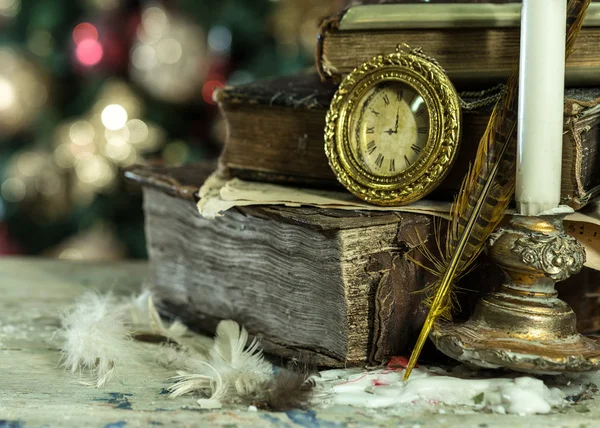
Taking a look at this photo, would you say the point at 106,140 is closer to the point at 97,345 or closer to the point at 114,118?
the point at 114,118

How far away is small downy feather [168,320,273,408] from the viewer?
0.92m

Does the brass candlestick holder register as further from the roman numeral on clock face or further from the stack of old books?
the roman numeral on clock face

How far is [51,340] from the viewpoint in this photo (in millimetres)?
1186

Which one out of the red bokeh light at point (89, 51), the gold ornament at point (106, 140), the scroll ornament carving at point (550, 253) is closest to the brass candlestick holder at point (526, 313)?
the scroll ornament carving at point (550, 253)

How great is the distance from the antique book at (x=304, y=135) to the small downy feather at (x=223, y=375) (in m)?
0.31

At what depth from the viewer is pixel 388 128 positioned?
1.04m

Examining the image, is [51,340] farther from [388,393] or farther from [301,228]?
[388,393]

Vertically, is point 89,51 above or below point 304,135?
above

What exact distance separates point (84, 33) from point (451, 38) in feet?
5.10

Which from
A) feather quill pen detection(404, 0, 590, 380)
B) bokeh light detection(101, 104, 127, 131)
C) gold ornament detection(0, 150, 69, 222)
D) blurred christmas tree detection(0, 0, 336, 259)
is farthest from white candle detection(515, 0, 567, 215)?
gold ornament detection(0, 150, 69, 222)

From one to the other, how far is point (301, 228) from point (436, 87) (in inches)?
10.4

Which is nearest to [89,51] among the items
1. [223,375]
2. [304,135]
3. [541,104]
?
[304,135]

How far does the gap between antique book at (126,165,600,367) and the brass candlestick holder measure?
0.10m

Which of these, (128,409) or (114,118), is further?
(114,118)
